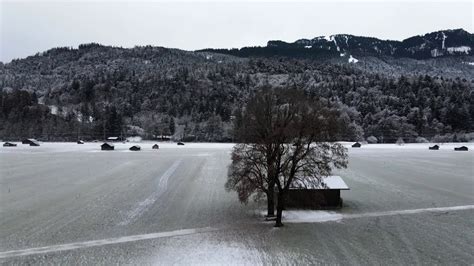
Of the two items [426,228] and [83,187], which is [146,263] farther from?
[83,187]

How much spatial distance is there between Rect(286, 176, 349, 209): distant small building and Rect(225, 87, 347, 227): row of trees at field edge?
1861mm

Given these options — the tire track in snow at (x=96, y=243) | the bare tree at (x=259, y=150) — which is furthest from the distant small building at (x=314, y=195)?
the tire track in snow at (x=96, y=243)

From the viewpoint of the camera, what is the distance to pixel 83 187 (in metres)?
49.1

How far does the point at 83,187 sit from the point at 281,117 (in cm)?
2637

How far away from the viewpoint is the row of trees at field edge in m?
30.7

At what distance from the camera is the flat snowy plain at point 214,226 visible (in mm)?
22938

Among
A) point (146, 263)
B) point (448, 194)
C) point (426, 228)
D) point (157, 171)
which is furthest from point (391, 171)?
point (146, 263)

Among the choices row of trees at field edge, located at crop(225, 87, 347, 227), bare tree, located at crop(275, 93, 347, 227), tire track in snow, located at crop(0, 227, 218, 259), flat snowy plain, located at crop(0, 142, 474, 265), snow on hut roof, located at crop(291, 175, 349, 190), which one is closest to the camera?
flat snowy plain, located at crop(0, 142, 474, 265)

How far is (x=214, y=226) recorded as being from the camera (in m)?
29.7

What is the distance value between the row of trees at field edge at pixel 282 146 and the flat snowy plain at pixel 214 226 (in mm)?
2664

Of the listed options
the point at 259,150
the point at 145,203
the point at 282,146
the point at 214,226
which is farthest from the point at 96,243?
the point at 282,146

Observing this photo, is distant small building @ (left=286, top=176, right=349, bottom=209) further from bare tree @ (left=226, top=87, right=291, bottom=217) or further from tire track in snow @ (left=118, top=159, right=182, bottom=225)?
tire track in snow @ (left=118, top=159, right=182, bottom=225)

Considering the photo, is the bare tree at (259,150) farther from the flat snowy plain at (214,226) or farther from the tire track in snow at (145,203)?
the tire track in snow at (145,203)

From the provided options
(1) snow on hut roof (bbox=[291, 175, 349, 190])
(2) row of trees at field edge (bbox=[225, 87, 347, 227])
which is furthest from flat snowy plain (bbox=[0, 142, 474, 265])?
(2) row of trees at field edge (bbox=[225, 87, 347, 227])
